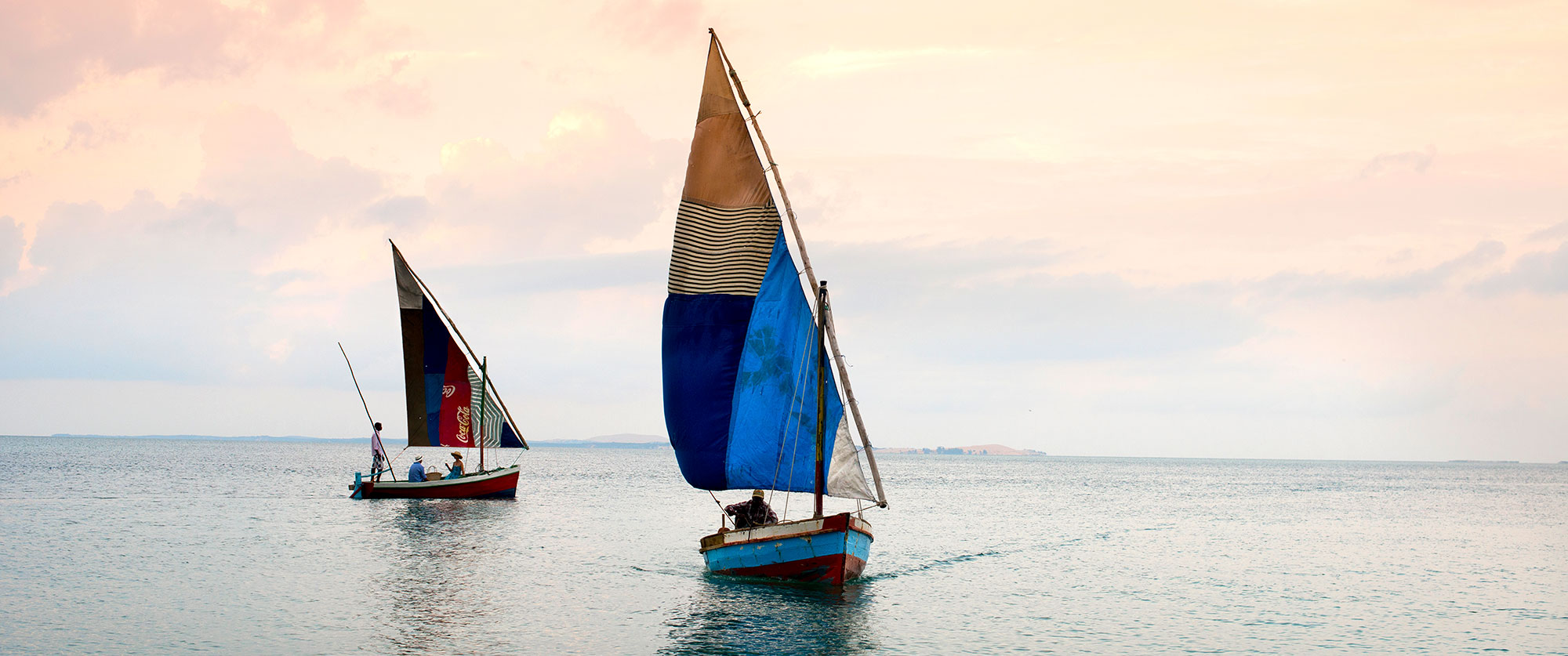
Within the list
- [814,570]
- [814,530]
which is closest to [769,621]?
[814,570]

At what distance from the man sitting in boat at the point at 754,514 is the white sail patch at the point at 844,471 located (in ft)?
7.60

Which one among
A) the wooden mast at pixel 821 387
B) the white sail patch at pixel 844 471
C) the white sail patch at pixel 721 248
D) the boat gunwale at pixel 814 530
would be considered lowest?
the boat gunwale at pixel 814 530

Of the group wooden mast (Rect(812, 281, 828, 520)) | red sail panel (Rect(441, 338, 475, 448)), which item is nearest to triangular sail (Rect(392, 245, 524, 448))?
red sail panel (Rect(441, 338, 475, 448))

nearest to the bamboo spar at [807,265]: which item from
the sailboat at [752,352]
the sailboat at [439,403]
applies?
the sailboat at [752,352]

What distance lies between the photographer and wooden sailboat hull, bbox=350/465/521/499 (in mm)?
56000

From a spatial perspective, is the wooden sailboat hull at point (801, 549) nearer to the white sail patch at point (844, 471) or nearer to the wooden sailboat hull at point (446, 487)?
the white sail patch at point (844, 471)

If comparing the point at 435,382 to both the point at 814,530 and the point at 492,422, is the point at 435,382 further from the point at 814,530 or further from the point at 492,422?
the point at 814,530

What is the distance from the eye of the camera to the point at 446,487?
2219 inches

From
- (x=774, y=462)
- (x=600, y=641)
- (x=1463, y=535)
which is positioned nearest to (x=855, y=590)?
(x=774, y=462)

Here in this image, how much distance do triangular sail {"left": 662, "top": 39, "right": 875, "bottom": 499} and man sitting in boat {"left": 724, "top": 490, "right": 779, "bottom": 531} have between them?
922mm

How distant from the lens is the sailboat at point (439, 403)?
180 feet

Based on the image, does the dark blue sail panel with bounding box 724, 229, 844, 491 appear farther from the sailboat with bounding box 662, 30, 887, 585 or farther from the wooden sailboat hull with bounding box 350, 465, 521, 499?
the wooden sailboat hull with bounding box 350, 465, 521, 499

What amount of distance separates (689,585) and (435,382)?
27.4m

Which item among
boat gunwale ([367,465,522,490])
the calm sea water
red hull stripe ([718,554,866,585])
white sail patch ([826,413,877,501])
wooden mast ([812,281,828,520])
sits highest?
wooden mast ([812,281,828,520])
